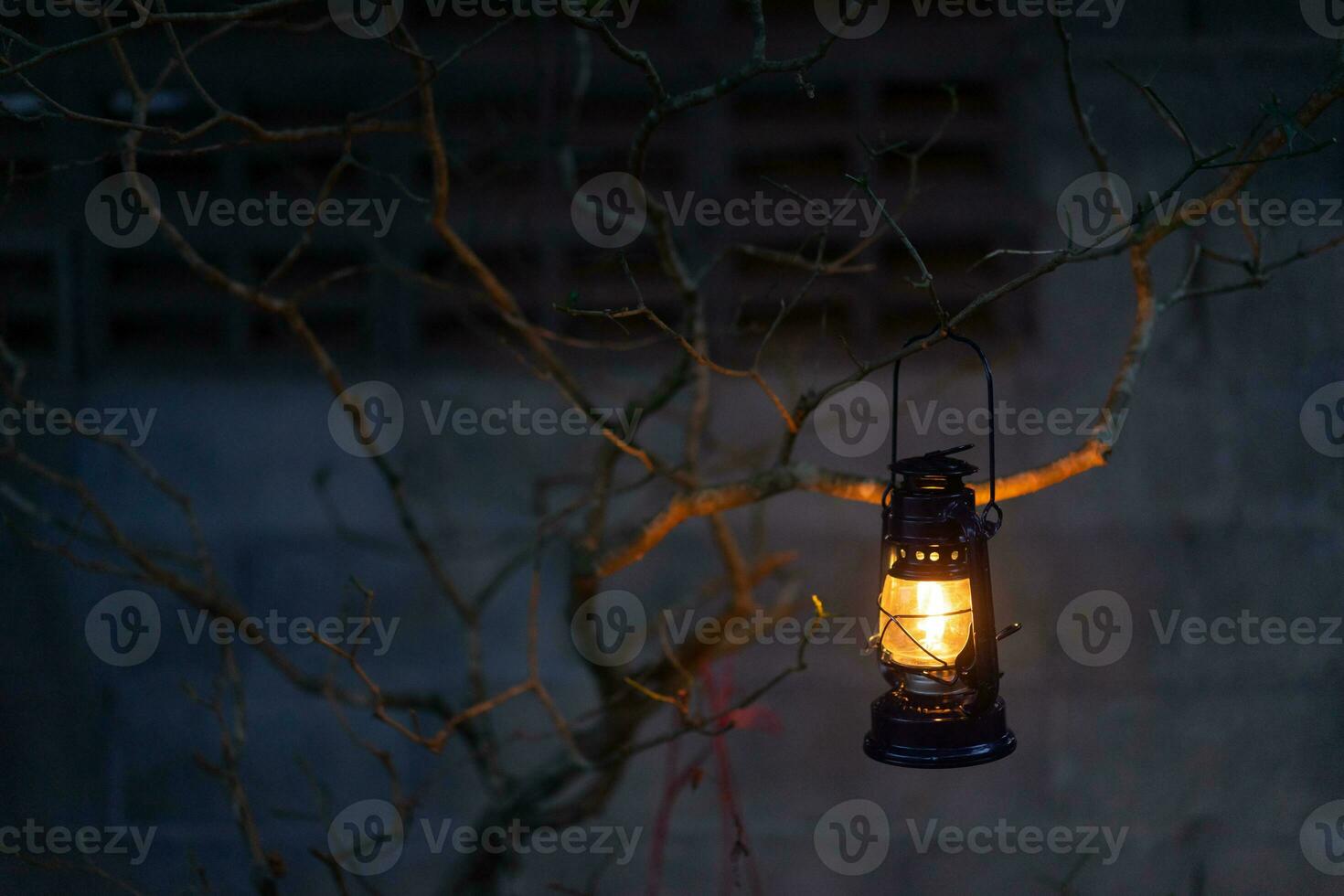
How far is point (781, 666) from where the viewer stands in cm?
406

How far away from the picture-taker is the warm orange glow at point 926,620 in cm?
207

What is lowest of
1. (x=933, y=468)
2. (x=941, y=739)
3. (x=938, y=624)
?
(x=941, y=739)

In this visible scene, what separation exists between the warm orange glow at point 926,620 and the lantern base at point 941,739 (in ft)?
0.33

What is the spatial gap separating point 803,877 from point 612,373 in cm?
207

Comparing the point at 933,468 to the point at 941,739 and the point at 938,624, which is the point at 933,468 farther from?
the point at 941,739

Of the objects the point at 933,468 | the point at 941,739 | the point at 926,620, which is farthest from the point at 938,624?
the point at 933,468

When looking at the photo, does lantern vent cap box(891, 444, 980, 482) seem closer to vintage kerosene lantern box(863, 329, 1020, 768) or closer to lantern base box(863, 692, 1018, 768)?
vintage kerosene lantern box(863, 329, 1020, 768)

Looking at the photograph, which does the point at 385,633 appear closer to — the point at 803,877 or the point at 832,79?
the point at 803,877

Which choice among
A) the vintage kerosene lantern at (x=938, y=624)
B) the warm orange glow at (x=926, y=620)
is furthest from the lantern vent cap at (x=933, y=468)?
the warm orange glow at (x=926, y=620)

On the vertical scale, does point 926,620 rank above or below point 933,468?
below

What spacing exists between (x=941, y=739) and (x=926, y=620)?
229 mm

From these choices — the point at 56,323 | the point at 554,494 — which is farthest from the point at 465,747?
the point at 56,323

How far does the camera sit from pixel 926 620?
6.91 feet

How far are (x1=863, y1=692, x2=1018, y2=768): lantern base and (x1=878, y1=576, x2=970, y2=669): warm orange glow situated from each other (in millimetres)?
100
